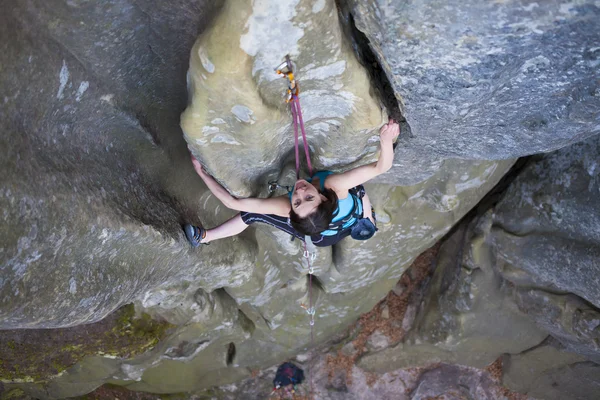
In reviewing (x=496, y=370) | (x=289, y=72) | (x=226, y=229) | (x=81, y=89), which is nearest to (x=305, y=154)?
(x=226, y=229)

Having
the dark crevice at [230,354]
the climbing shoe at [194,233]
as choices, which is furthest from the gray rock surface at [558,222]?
the dark crevice at [230,354]

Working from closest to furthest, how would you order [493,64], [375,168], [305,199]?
[493,64] → [305,199] → [375,168]

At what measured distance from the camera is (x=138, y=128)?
12.2ft

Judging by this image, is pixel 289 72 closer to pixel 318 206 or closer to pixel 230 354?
pixel 318 206

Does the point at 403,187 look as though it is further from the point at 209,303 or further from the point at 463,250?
the point at 209,303

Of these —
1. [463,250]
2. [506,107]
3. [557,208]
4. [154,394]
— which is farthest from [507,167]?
[154,394]

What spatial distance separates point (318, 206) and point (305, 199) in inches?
4.8

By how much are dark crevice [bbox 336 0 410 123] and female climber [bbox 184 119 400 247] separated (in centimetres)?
18

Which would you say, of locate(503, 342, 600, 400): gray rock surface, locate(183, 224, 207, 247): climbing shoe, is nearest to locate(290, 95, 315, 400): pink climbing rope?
locate(183, 224, 207, 247): climbing shoe

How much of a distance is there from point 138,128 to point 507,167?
4.42 metres

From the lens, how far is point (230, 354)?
7922 mm

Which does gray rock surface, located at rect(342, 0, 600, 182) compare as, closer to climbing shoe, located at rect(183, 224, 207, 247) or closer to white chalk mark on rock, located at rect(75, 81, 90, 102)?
white chalk mark on rock, located at rect(75, 81, 90, 102)

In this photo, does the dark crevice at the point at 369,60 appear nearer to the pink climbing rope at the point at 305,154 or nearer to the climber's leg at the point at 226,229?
the pink climbing rope at the point at 305,154

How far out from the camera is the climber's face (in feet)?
10.9
